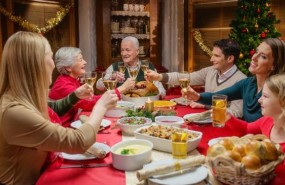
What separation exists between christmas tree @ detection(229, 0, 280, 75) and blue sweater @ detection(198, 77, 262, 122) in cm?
177

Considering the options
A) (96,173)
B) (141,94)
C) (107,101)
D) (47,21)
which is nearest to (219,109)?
(107,101)

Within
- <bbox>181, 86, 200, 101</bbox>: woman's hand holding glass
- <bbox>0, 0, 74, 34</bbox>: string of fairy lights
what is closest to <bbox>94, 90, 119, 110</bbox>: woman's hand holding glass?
<bbox>181, 86, 200, 101</bbox>: woman's hand holding glass

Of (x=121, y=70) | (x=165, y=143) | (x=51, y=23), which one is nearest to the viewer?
(x=165, y=143)

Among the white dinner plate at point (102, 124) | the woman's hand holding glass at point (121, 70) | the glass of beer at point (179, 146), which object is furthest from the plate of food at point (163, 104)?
the glass of beer at point (179, 146)

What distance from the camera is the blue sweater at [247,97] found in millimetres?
2641

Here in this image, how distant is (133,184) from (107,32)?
4.40 m

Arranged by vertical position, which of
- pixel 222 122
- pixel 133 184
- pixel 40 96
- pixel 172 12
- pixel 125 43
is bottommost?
pixel 133 184

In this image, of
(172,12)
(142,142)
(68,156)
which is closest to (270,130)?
(142,142)

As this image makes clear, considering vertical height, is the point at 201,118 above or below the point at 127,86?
below

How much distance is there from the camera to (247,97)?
272cm

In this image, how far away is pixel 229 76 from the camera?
11.2ft

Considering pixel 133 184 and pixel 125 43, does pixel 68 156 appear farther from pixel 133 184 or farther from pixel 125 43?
pixel 125 43

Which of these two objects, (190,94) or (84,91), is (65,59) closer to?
(84,91)

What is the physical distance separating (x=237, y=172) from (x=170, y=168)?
26 centimetres
